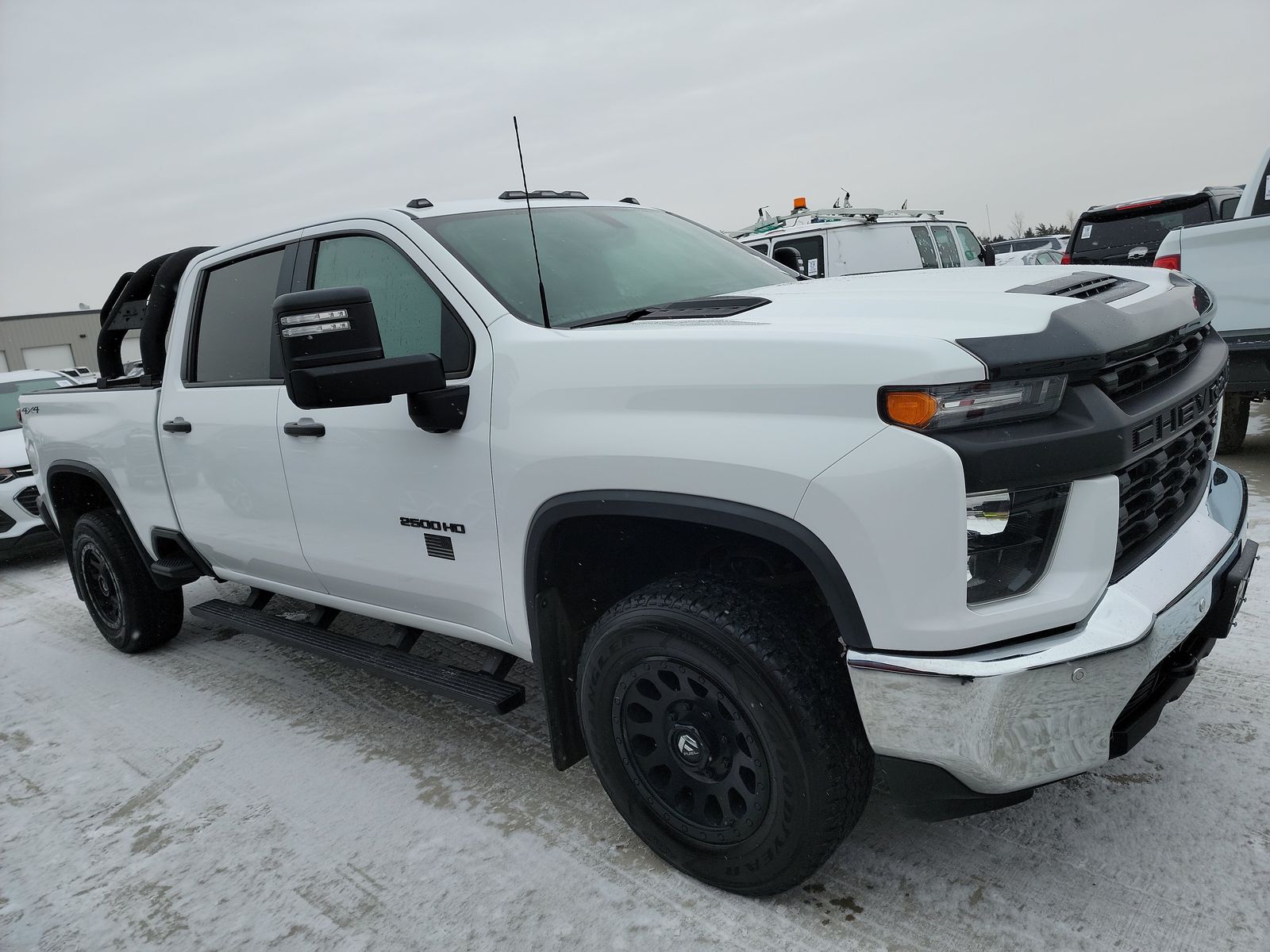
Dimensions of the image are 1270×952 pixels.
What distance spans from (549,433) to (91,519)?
3555 mm

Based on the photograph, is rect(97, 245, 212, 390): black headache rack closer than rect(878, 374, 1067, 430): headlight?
No

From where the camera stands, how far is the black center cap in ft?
7.56

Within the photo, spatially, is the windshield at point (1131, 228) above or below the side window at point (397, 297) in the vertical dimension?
below

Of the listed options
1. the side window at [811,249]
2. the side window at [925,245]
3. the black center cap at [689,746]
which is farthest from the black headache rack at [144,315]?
the side window at [925,245]

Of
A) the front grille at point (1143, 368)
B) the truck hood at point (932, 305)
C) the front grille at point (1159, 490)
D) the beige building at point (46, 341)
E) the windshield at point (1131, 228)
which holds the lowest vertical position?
the beige building at point (46, 341)

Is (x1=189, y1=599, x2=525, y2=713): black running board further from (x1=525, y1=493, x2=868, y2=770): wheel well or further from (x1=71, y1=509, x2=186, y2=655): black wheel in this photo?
(x1=71, y1=509, x2=186, y2=655): black wheel

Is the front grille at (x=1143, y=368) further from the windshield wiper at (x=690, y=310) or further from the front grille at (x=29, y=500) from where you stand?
the front grille at (x=29, y=500)

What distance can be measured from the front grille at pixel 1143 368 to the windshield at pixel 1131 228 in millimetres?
7645

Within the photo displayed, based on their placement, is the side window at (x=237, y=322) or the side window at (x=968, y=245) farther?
the side window at (x=968, y=245)

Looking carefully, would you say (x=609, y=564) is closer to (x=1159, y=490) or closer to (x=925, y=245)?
(x=1159, y=490)

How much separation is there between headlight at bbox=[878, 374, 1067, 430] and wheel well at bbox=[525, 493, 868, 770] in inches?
15.2

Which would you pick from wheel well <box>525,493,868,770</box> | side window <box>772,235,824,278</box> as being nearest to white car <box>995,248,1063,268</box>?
side window <box>772,235,824,278</box>

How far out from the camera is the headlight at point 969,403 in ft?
6.03

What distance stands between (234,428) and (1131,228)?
868 centimetres
